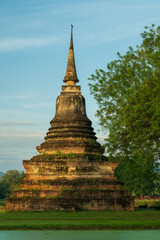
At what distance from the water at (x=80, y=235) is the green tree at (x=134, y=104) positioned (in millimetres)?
7323

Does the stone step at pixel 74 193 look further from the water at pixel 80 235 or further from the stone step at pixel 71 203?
the water at pixel 80 235

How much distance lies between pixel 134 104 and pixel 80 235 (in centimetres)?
1007

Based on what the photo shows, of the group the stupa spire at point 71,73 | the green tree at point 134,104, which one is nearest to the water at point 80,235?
the green tree at point 134,104

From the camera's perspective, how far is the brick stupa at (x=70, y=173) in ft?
90.3

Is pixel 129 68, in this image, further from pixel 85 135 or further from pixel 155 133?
pixel 85 135

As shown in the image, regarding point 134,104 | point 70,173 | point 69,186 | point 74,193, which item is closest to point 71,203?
point 74,193

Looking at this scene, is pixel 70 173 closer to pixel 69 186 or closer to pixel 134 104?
pixel 69 186

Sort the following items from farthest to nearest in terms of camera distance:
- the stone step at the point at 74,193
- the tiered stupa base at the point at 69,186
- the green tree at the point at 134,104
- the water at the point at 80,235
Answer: the stone step at the point at 74,193 < the tiered stupa base at the point at 69,186 < the green tree at the point at 134,104 < the water at the point at 80,235

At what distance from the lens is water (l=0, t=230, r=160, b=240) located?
1419cm

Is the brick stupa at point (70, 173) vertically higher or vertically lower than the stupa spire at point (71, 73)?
lower

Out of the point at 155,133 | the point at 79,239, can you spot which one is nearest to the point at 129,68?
the point at 155,133

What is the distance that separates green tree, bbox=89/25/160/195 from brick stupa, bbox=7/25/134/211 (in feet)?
10.9

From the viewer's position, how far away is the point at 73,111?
3394cm

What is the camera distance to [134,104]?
2250 cm
